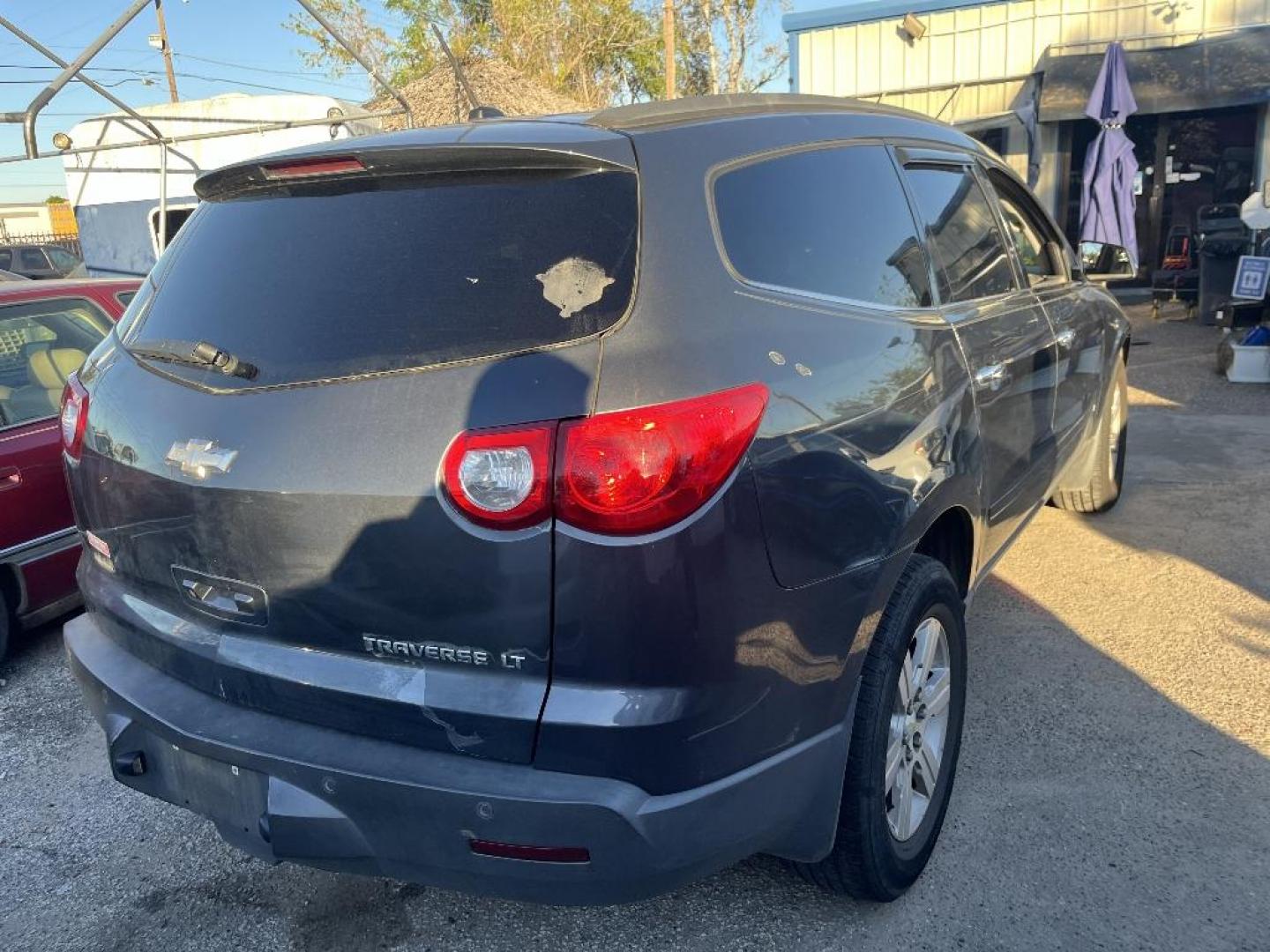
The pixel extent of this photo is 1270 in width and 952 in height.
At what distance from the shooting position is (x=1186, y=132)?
14227 mm

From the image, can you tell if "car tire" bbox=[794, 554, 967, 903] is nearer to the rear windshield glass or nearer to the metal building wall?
the rear windshield glass

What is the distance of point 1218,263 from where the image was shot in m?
11.1

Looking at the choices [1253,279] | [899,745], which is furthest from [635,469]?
[1253,279]

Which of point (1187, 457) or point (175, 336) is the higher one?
point (175, 336)

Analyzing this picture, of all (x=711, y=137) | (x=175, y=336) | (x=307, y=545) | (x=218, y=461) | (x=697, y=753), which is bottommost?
(x=697, y=753)

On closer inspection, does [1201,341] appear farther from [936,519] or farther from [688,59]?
[688,59]

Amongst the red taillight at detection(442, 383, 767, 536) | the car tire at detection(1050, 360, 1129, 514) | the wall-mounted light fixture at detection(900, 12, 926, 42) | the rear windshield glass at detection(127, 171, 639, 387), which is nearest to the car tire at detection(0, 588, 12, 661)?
the rear windshield glass at detection(127, 171, 639, 387)

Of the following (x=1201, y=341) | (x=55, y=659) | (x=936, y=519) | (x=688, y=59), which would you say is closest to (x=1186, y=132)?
(x=1201, y=341)

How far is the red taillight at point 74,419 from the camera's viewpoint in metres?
2.45

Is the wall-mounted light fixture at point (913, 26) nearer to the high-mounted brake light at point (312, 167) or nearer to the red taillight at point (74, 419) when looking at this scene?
the high-mounted brake light at point (312, 167)

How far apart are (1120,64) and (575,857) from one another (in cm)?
1170

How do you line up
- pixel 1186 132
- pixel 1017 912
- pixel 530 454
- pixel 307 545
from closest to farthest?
1. pixel 530 454
2. pixel 307 545
3. pixel 1017 912
4. pixel 1186 132

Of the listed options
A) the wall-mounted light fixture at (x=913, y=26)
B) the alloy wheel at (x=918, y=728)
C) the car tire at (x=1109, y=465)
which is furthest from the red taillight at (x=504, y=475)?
the wall-mounted light fixture at (x=913, y=26)

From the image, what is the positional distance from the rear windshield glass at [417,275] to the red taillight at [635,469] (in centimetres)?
20
